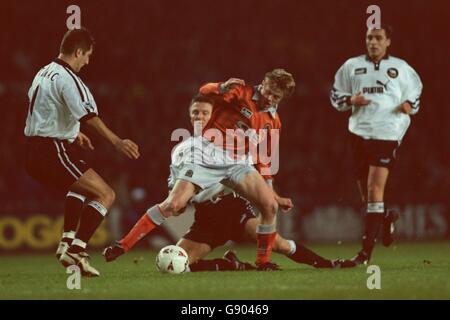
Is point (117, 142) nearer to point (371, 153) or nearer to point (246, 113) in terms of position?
point (246, 113)

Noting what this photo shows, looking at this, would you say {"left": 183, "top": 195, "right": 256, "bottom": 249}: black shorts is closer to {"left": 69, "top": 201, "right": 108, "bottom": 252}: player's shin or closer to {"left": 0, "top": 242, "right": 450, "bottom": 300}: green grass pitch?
{"left": 0, "top": 242, "right": 450, "bottom": 300}: green grass pitch

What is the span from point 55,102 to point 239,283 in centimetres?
229

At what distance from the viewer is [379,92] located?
32.0 ft

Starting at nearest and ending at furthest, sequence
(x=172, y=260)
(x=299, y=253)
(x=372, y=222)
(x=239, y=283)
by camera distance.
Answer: (x=239, y=283)
(x=172, y=260)
(x=299, y=253)
(x=372, y=222)

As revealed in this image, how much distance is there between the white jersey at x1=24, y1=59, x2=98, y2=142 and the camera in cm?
863

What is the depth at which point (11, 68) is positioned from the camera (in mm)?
19766

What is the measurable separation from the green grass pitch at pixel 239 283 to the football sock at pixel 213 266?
1.04 ft

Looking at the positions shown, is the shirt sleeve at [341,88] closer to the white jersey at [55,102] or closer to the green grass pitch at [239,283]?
the green grass pitch at [239,283]

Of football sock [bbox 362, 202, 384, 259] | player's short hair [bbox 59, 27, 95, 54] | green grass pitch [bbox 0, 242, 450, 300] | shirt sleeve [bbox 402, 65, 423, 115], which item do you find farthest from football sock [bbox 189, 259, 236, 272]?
shirt sleeve [bbox 402, 65, 423, 115]

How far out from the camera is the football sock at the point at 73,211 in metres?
8.88

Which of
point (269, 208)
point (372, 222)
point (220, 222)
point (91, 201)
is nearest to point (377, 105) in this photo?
point (372, 222)

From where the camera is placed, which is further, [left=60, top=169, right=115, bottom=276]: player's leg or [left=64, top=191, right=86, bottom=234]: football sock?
[left=64, top=191, right=86, bottom=234]: football sock

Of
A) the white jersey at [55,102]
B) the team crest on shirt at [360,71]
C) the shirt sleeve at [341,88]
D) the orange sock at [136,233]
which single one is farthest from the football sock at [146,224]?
the team crest on shirt at [360,71]

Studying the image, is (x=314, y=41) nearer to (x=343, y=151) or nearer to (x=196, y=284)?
(x=343, y=151)
